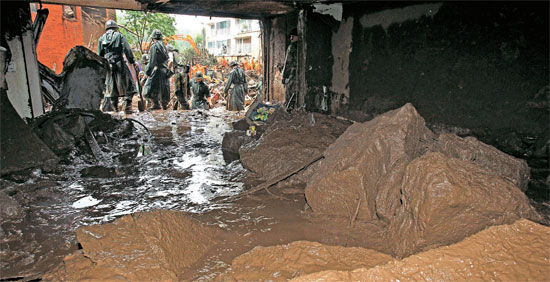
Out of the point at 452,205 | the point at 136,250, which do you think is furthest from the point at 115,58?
the point at 452,205

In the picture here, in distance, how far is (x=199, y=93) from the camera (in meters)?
11.8

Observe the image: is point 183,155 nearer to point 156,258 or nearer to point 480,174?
point 156,258

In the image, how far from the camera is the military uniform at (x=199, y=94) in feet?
38.5

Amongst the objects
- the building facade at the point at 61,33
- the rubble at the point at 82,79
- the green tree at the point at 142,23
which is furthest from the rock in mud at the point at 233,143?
the green tree at the point at 142,23

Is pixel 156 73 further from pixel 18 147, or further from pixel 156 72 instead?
pixel 18 147

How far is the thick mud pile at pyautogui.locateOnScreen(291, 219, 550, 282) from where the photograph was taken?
152 cm

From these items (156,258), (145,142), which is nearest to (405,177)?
(156,258)

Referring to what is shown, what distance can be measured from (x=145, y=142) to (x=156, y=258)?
183 inches

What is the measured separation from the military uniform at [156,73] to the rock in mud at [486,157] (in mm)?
9268

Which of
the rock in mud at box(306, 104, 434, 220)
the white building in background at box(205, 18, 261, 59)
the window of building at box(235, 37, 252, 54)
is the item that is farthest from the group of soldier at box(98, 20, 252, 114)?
the window of building at box(235, 37, 252, 54)

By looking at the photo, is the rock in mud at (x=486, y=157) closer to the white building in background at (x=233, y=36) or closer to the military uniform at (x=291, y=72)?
the military uniform at (x=291, y=72)

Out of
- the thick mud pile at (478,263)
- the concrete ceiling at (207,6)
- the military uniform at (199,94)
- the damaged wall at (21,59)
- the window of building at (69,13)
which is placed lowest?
the thick mud pile at (478,263)

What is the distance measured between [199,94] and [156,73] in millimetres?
1861

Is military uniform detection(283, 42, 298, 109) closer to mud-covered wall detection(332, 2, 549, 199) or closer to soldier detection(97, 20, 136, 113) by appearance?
mud-covered wall detection(332, 2, 549, 199)
